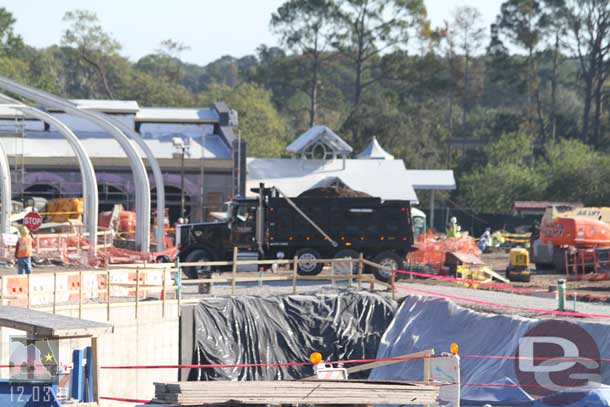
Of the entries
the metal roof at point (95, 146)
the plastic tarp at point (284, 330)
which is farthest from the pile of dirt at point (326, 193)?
the metal roof at point (95, 146)

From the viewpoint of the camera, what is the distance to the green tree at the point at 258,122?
8300 cm

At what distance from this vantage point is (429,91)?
91.6 meters

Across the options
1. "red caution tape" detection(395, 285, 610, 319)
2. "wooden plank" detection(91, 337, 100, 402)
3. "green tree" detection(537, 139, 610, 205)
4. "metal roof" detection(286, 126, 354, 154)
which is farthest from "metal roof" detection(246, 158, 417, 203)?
"wooden plank" detection(91, 337, 100, 402)

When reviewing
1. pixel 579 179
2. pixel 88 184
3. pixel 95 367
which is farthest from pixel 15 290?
pixel 579 179

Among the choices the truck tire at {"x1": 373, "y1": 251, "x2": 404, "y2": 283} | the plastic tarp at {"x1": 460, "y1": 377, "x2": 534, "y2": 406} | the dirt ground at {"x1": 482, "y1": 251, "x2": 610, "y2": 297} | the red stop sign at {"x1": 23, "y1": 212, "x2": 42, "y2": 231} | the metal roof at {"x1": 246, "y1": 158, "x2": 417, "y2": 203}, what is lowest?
the plastic tarp at {"x1": 460, "y1": 377, "x2": 534, "y2": 406}

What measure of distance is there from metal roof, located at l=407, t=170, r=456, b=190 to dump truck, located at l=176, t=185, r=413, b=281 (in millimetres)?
28246

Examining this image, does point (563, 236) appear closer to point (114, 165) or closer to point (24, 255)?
point (24, 255)

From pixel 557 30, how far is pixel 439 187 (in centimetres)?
2499

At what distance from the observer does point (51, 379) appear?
13.6m

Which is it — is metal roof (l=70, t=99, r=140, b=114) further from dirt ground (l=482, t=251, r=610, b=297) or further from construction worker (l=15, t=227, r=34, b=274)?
construction worker (l=15, t=227, r=34, b=274)

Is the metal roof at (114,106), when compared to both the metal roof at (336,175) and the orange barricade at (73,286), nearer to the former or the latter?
the metal roof at (336,175)

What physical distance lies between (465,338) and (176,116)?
4013 cm

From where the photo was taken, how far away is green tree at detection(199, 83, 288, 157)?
272 feet

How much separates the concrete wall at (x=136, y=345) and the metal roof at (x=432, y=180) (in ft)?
124
